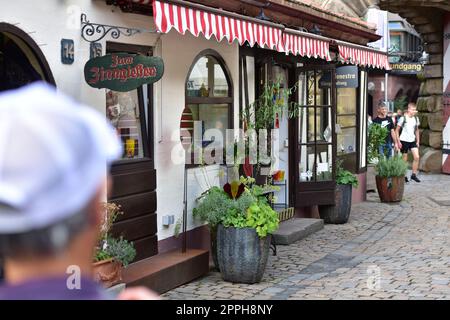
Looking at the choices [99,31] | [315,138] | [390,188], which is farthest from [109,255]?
[390,188]

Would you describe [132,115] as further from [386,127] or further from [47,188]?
[386,127]

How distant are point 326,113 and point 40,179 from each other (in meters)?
10.3

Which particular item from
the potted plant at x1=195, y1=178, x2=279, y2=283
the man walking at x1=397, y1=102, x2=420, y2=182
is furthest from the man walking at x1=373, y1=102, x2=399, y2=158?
the potted plant at x1=195, y1=178, x2=279, y2=283

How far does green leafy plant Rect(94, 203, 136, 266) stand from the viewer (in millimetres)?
5941

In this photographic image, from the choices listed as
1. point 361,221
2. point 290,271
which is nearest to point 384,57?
point 361,221

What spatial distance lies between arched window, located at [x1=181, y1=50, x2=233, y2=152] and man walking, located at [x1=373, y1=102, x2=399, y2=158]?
686cm

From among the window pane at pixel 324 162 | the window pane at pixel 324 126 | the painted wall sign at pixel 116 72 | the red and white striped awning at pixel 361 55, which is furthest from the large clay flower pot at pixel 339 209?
the painted wall sign at pixel 116 72

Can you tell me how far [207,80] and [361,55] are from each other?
3181 millimetres

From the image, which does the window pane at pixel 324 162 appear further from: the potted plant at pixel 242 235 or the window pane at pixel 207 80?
the potted plant at pixel 242 235

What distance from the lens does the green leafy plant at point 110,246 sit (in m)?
5.94

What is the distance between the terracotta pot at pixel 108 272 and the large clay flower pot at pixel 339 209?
5845 millimetres

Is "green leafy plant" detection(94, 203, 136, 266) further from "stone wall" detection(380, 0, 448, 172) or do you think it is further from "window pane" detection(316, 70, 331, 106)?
"stone wall" detection(380, 0, 448, 172)

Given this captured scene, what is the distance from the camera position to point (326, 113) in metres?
11.3
